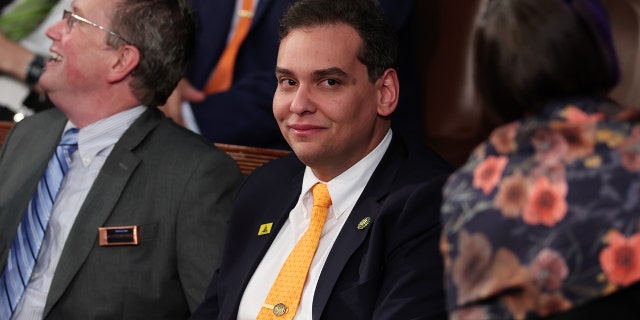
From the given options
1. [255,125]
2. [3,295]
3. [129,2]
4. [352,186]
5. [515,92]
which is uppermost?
[515,92]

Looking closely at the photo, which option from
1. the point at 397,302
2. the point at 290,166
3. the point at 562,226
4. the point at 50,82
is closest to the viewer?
the point at 562,226

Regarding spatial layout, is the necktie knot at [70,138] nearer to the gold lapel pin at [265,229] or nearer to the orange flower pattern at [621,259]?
the gold lapel pin at [265,229]

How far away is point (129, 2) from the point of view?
294 cm

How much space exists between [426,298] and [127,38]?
54.6 inches

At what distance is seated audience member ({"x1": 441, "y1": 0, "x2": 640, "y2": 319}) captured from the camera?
1304 mm

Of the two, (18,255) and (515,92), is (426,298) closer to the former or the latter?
(515,92)

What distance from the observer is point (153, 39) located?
9.68 ft

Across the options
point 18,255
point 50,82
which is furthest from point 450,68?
point 18,255

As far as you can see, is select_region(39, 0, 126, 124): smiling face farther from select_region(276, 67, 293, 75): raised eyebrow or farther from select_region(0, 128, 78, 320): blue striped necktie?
select_region(276, 67, 293, 75): raised eyebrow

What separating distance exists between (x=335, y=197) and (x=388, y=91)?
293 mm

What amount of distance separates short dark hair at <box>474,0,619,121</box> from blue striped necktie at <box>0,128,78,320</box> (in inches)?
65.9

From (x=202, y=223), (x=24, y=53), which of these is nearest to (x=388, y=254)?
(x=202, y=223)

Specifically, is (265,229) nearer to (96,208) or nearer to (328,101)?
(328,101)

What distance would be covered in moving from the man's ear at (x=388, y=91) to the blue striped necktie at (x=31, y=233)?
1008 millimetres
